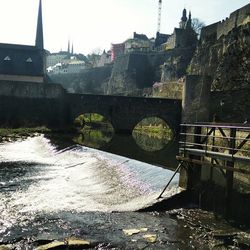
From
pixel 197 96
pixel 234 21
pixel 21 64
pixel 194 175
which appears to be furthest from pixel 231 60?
pixel 194 175

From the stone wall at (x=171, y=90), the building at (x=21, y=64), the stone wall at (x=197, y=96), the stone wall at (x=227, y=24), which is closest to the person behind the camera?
the stone wall at (x=197, y=96)

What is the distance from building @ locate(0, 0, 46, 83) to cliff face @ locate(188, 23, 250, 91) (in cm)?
2124

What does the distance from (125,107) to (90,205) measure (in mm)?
32893

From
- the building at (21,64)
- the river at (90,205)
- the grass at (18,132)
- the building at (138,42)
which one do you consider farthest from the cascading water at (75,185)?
the building at (138,42)

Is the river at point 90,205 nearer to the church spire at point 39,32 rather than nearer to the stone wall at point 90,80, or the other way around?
the church spire at point 39,32

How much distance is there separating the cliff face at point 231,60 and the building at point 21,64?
21244mm

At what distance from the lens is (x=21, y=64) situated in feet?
170

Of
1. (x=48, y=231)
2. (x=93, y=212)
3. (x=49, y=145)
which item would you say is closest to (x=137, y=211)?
(x=93, y=212)

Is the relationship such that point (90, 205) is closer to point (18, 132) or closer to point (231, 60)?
point (18, 132)

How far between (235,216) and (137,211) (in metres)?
2.62

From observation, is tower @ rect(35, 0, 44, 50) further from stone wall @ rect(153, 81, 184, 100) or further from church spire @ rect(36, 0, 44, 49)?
stone wall @ rect(153, 81, 184, 100)

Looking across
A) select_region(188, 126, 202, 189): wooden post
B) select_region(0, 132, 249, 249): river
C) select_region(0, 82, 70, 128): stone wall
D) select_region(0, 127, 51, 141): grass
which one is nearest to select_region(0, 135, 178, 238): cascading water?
select_region(0, 132, 249, 249): river

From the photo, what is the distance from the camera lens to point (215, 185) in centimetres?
1335

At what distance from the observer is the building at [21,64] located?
167ft
